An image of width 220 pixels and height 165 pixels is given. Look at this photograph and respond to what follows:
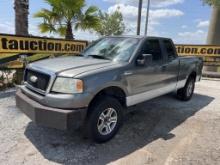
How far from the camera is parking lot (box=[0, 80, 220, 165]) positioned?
382 centimetres

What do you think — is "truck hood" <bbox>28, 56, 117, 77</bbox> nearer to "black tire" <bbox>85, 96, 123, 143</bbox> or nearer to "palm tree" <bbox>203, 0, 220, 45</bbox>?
"black tire" <bbox>85, 96, 123, 143</bbox>

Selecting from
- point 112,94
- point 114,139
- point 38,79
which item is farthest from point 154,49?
point 38,79

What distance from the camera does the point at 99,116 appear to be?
13.4 feet

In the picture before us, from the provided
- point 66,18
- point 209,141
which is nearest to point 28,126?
point 209,141

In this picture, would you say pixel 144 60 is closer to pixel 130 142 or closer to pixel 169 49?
pixel 130 142

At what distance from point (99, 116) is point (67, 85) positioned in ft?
2.47

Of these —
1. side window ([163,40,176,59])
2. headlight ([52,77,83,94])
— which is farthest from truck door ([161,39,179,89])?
headlight ([52,77,83,94])

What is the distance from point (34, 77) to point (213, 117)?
4.24 meters

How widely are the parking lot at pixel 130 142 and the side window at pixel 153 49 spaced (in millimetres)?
1391

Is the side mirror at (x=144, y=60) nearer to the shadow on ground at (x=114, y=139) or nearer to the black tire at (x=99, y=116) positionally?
the black tire at (x=99, y=116)

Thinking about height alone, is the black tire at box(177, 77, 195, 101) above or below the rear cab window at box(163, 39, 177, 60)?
below

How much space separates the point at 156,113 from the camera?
609 centimetres

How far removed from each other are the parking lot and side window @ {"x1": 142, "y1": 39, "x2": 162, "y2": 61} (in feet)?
4.56

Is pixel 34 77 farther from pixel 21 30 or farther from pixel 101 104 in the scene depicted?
pixel 21 30
